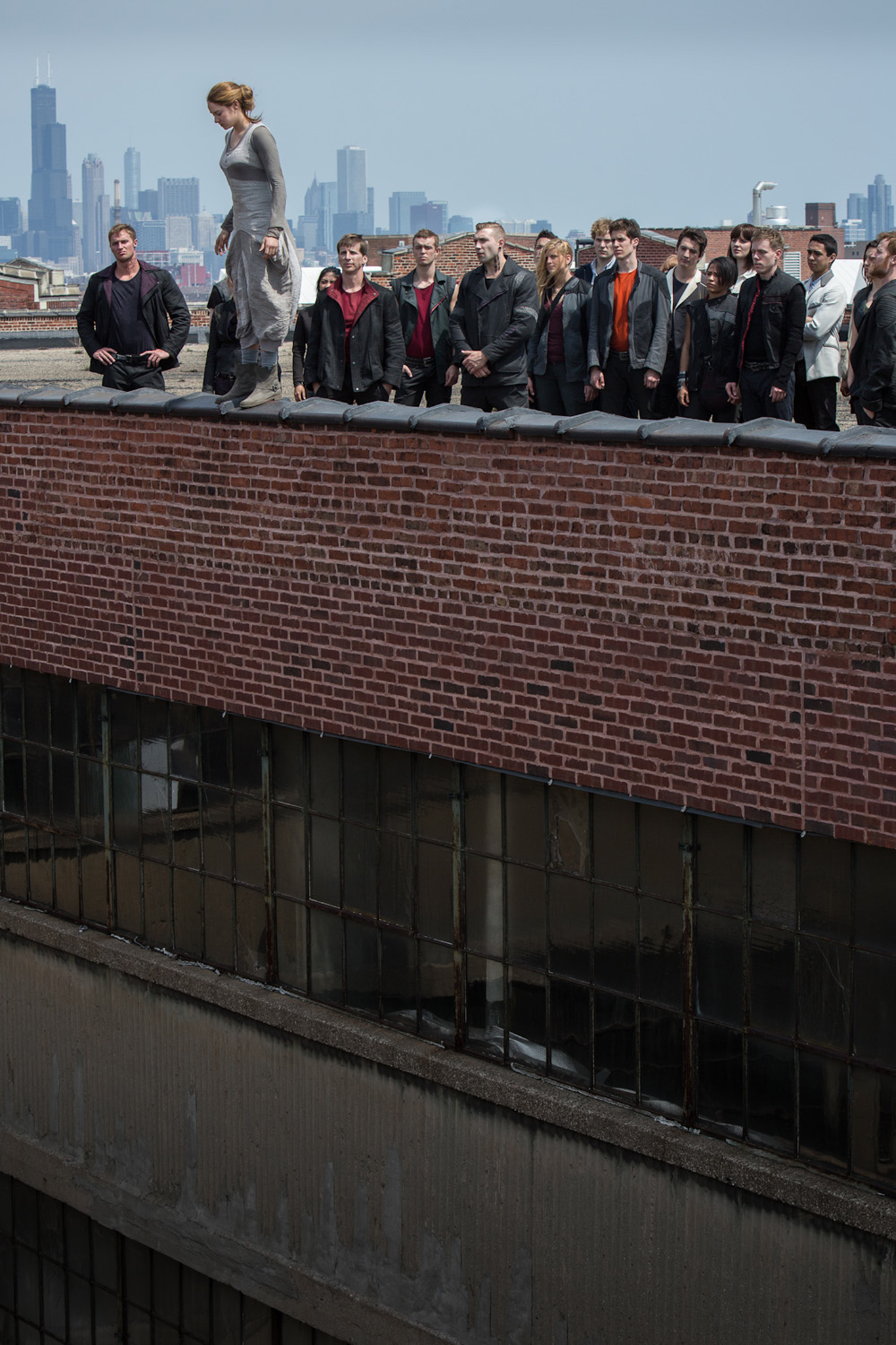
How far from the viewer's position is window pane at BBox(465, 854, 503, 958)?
8.84m

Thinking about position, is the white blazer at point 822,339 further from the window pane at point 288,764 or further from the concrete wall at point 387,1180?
the concrete wall at point 387,1180

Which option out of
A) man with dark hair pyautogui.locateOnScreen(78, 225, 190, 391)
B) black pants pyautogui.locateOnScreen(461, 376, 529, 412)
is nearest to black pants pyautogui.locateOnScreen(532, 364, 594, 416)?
black pants pyautogui.locateOnScreen(461, 376, 529, 412)

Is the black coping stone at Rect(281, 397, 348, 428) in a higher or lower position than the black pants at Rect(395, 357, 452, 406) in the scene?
lower

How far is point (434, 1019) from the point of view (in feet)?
30.4

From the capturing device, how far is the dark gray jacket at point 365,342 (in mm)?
9578

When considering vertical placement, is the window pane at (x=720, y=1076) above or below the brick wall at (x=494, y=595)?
below

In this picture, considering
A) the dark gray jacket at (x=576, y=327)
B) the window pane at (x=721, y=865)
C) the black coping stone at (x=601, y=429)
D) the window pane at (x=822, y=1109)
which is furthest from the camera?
the dark gray jacket at (x=576, y=327)

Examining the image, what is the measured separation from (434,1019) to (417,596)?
2.49 m

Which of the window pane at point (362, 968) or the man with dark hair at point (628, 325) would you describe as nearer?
the man with dark hair at point (628, 325)

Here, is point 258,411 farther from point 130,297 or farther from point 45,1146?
point 45,1146

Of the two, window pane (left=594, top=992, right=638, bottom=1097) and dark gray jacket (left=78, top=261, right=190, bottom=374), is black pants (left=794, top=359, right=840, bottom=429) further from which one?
dark gray jacket (left=78, top=261, right=190, bottom=374)

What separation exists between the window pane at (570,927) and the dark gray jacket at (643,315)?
2879mm

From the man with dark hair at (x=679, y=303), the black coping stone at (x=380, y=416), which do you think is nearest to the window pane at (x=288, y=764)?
the black coping stone at (x=380, y=416)

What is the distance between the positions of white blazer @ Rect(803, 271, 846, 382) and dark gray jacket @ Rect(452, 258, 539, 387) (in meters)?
1.65
